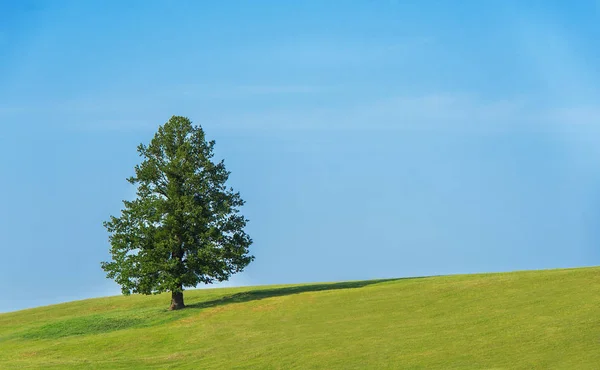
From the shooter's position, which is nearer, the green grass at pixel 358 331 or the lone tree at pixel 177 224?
the green grass at pixel 358 331

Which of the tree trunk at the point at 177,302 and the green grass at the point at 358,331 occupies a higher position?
the tree trunk at the point at 177,302

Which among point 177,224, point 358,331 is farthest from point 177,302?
point 358,331

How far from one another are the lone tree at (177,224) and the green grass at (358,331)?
125 inches

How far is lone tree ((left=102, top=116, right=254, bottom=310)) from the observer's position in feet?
199

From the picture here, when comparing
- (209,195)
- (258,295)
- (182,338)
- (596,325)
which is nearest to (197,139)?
(209,195)

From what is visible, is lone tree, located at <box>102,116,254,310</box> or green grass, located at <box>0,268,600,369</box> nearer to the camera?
green grass, located at <box>0,268,600,369</box>

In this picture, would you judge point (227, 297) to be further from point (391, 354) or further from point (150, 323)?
point (391, 354)

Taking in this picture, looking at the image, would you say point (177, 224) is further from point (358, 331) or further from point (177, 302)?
point (358, 331)

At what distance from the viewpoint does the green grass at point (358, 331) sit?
3822cm

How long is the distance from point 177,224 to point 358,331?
2173 cm

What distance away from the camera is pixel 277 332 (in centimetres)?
4816

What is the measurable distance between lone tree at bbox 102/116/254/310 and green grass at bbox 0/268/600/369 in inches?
125

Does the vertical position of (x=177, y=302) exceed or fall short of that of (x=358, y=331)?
it exceeds it

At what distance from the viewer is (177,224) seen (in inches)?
2405
